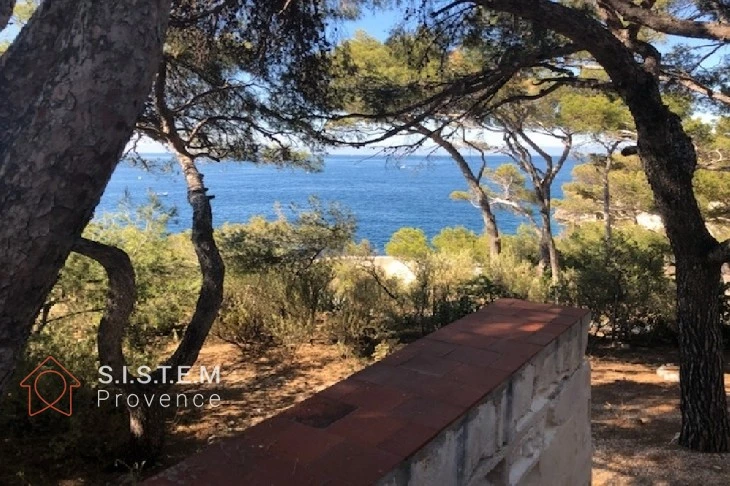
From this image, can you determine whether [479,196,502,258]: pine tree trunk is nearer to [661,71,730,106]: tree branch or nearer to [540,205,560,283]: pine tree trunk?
[540,205,560,283]: pine tree trunk

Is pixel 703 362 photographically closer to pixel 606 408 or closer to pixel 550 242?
pixel 606 408

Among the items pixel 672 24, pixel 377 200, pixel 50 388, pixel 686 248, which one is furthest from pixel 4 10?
pixel 377 200

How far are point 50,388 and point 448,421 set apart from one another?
3.04 m

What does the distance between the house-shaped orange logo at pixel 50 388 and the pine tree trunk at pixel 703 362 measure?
3.93 m

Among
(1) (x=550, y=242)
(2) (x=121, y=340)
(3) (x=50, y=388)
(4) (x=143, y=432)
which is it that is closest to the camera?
(2) (x=121, y=340)

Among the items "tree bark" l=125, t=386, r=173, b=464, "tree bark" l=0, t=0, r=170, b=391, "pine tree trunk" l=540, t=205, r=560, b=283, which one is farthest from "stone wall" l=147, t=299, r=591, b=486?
"pine tree trunk" l=540, t=205, r=560, b=283

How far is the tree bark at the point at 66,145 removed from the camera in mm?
1002

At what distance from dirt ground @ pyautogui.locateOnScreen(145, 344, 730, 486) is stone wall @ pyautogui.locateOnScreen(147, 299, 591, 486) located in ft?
4.68

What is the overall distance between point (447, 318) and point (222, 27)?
3.97 meters

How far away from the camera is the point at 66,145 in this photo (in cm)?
101

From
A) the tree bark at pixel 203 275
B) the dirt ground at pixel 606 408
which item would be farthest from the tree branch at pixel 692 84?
the tree bark at pixel 203 275

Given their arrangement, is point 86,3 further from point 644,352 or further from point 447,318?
point 644,352

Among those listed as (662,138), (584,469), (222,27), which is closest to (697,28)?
(662,138)

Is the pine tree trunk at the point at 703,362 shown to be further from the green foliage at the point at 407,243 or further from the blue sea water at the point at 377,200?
the green foliage at the point at 407,243
